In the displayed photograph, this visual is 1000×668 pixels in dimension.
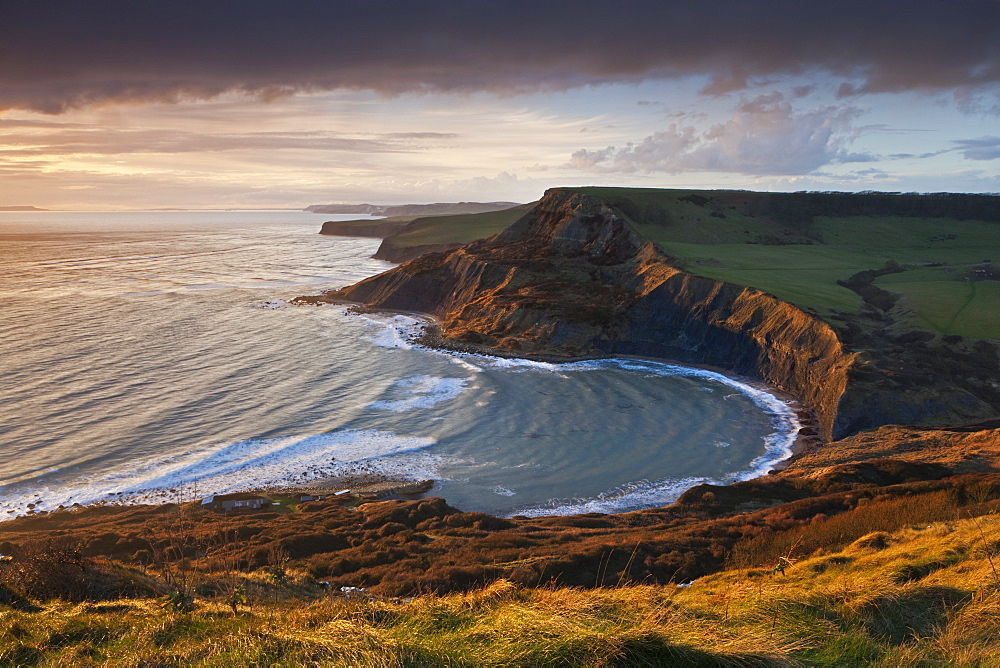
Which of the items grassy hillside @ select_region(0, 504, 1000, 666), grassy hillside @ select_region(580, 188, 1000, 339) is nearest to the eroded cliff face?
grassy hillside @ select_region(580, 188, 1000, 339)

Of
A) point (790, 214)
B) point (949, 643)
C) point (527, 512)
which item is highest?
point (790, 214)

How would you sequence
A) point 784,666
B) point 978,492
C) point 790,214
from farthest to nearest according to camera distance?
point 790,214 → point 978,492 → point 784,666

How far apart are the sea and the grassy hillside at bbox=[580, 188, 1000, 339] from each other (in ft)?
48.5

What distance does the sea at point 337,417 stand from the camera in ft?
100

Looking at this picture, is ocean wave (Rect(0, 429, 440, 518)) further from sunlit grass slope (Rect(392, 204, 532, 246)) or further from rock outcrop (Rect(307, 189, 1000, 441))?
sunlit grass slope (Rect(392, 204, 532, 246))

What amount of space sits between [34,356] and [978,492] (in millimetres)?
63758

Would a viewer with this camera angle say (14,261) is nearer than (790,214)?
No

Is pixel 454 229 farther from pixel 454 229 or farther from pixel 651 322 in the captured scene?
pixel 651 322

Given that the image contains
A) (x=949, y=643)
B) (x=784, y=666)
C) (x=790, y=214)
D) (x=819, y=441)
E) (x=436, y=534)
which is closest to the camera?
(x=784, y=666)

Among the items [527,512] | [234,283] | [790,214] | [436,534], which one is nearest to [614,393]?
[527,512]

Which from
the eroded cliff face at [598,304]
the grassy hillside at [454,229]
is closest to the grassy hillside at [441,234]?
the grassy hillside at [454,229]

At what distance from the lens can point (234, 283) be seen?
9988 centimetres

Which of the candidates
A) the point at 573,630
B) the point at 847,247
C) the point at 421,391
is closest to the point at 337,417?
the point at 421,391

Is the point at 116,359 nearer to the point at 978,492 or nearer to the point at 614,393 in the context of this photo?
the point at 614,393
